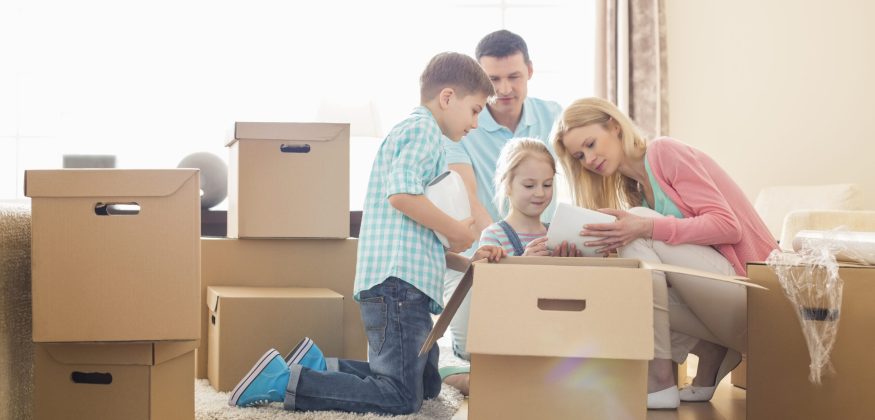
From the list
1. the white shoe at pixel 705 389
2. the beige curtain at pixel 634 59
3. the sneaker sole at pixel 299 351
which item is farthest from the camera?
the beige curtain at pixel 634 59

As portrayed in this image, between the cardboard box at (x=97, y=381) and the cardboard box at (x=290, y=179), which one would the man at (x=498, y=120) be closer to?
the cardboard box at (x=290, y=179)

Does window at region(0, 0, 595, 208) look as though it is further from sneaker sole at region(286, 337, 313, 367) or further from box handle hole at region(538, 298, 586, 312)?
box handle hole at region(538, 298, 586, 312)

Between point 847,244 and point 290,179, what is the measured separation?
133 centimetres

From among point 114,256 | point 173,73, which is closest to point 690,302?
point 114,256

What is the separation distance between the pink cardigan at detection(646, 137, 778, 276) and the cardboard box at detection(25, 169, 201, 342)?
1.00 metres

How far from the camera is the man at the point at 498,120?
265cm

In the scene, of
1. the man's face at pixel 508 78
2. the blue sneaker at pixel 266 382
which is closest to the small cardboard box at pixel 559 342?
the blue sneaker at pixel 266 382

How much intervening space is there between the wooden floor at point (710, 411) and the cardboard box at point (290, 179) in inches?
24.9

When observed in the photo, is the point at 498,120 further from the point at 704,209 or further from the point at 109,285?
the point at 109,285

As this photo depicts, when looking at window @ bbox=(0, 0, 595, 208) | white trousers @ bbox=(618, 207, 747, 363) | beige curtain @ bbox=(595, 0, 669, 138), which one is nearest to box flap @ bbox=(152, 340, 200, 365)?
white trousers @ bbox=(618, 207, 747, 363)

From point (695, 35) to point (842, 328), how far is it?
2.82 m

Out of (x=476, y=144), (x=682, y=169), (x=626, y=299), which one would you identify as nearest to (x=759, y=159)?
(x=476, y=144)

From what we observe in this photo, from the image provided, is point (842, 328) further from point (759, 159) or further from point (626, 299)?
point (759, 159)

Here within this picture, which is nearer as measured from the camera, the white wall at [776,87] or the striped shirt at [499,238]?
the striped shirt at [499,238]
